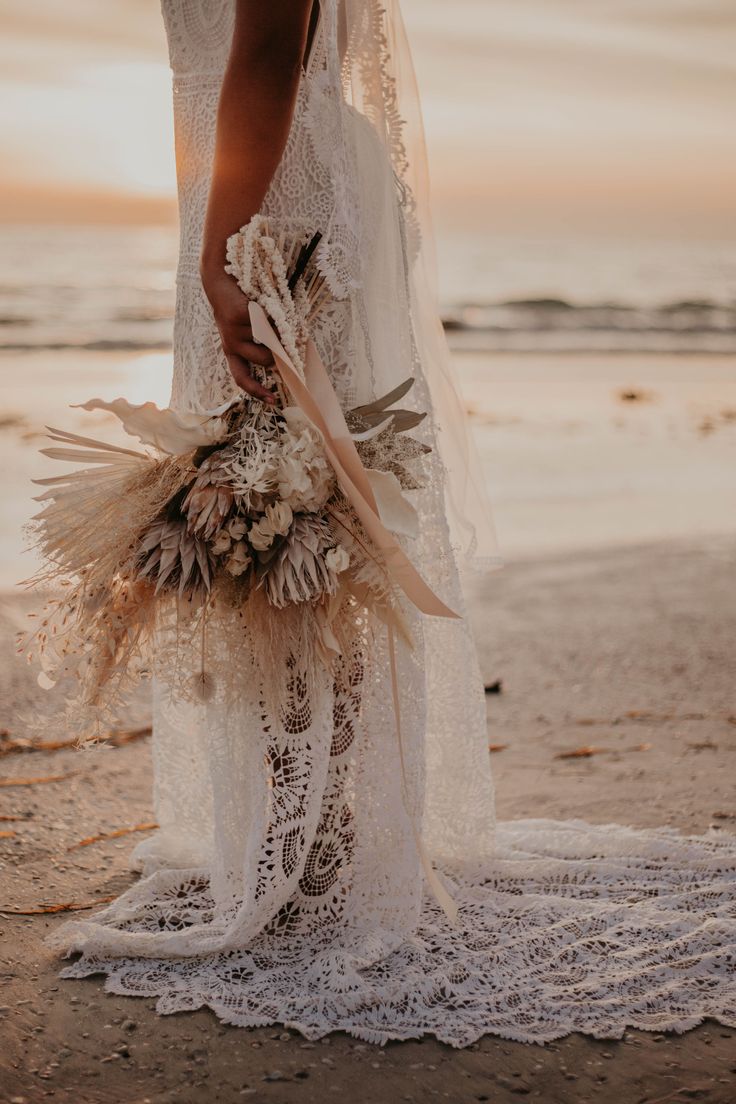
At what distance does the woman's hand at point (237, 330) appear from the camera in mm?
2248

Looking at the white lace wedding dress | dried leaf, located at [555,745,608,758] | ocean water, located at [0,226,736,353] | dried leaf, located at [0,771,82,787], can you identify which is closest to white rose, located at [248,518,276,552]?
the white lace wedding dress

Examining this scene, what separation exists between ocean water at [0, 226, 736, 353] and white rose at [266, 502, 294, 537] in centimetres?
1557

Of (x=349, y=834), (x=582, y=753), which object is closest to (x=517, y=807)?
(x=582, y=753)

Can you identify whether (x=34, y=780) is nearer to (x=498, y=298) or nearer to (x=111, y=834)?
(x=111, y=834)

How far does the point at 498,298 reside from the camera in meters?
25.9

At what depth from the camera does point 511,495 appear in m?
8.22

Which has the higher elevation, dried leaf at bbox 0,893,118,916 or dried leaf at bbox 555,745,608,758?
dried leaf at bbox 555,745,608,758

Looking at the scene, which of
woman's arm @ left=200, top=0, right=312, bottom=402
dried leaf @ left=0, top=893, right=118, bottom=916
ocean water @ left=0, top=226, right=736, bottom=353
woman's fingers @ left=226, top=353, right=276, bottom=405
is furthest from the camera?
ocean water @ left=0, top=226, right=736, bottom=353

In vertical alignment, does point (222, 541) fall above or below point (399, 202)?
below

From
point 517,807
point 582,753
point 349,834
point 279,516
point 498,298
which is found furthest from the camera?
point 498,298

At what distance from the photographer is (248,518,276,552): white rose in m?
2.16

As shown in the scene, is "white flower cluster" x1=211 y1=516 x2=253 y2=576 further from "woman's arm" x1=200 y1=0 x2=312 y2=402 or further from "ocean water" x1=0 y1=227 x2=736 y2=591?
"ocean water" x1=0 y1=227 x2=736 y2=591

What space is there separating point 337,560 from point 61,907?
51.9 inches

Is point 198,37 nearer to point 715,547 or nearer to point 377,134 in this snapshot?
point 377,134
